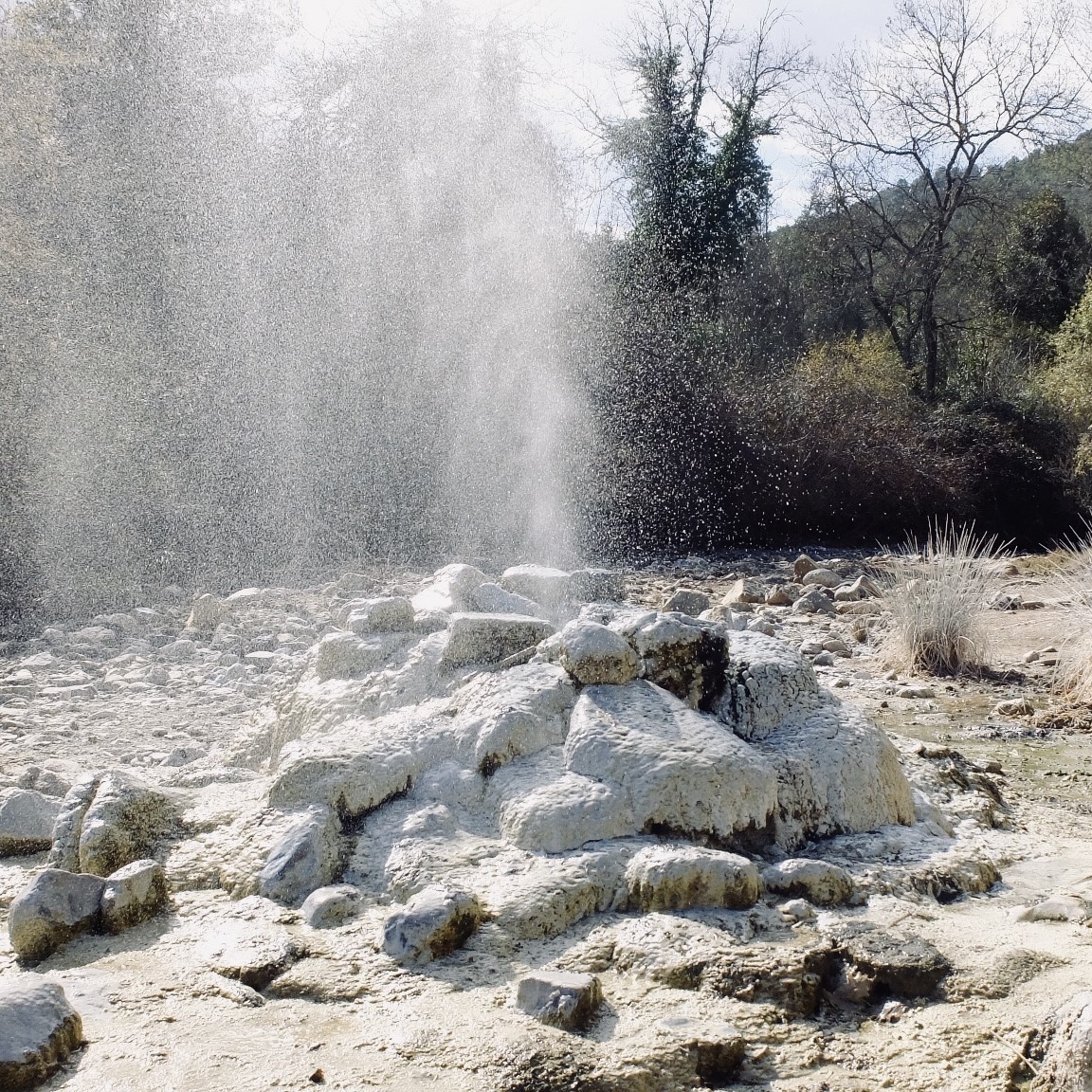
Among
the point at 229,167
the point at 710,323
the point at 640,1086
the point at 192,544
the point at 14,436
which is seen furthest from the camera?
the point at 710,323

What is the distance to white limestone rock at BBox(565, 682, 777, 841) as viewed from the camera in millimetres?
2351

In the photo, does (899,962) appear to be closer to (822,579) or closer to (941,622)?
(941,622)

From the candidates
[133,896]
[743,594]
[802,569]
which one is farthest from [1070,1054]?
[802,569]

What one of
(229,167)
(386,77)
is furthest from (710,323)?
(229,167)

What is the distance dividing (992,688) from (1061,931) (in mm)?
3634

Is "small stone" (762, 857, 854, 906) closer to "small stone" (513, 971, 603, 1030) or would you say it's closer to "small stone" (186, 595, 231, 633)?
"small stone" (513, 971, 603, 1030)

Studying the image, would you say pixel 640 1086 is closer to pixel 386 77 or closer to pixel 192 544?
pixel 192 544

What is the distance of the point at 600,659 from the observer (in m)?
2.74

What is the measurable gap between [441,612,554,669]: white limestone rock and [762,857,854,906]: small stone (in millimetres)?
1119

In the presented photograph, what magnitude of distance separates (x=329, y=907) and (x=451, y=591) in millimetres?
1840

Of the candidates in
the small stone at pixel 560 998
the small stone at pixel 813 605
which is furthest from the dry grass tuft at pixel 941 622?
the small stone at pixel 560 998

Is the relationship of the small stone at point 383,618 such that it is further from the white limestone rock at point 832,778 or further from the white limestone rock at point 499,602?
the white limestone rock at point 832,778

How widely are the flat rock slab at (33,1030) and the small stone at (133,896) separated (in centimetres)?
37

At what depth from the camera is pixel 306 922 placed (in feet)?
6.97
